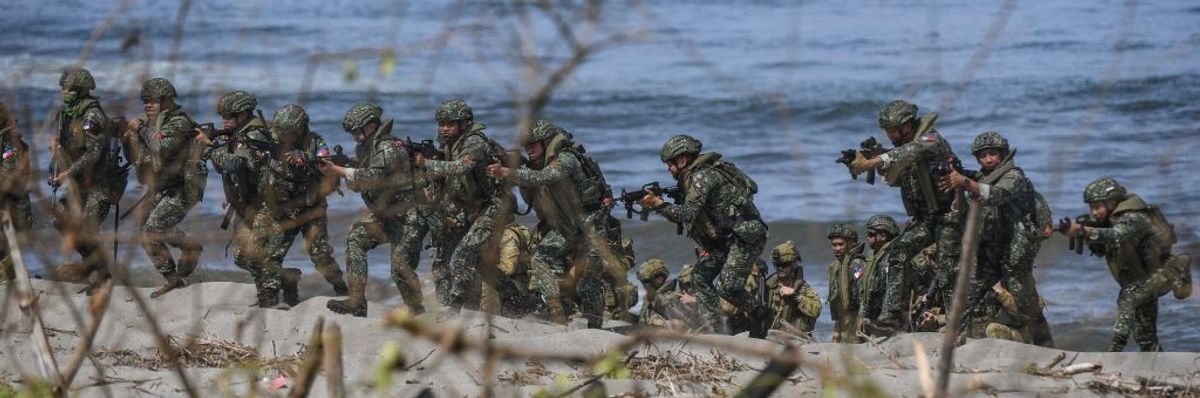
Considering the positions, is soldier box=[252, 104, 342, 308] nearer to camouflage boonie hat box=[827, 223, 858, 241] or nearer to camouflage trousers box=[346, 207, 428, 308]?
camouflage trousers box=[346, 207, 428, 308]

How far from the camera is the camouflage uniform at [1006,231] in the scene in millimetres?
10359

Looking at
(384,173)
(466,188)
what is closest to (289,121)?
(384,173)

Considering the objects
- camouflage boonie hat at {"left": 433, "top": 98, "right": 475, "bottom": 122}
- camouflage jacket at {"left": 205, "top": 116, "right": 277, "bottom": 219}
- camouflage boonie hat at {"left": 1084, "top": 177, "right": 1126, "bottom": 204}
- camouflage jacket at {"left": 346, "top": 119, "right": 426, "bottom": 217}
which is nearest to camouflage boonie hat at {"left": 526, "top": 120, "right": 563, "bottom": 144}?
camouflage boonie hat at {"left": 433, "top": 98, "right": 475, "bottom": 122}

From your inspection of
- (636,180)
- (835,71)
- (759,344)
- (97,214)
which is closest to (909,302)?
(759,344)

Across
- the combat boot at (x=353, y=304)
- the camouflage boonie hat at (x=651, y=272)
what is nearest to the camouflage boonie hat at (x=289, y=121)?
the combat boot at (x=353, y=304)

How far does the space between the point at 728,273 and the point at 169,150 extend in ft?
12.7

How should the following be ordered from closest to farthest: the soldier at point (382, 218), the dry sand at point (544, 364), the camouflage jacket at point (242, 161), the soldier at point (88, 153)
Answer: the dry sand at point (544, 364) < the soldier at point (382, 218) < the camouflage jacket at point (242, 161) < the soldier at point (88, 153)

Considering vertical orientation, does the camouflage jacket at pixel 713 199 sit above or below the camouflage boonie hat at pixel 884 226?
above

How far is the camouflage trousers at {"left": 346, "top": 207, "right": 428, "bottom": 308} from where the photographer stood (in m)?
11.5

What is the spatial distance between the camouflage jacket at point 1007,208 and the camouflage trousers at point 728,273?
139 cm

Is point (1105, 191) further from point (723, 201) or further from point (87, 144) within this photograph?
point (87, 144)

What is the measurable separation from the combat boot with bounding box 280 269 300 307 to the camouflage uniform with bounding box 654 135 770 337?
9.18 ft

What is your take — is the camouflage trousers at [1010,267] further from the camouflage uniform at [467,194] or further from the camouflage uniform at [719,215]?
the camouflage uniform at [467,194]

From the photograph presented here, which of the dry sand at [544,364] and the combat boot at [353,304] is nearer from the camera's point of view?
the dry sand at [544,364]
